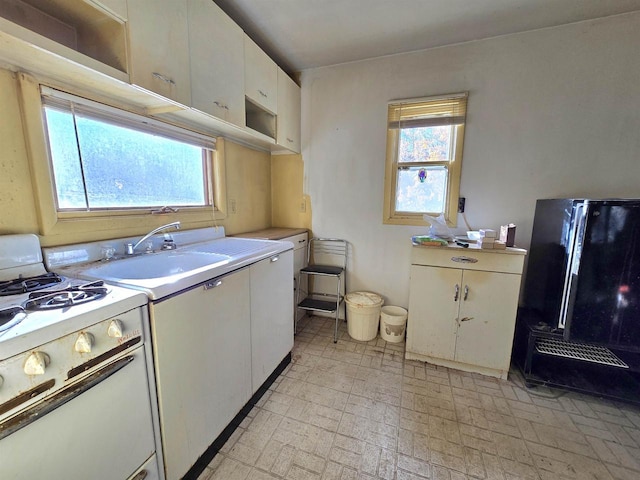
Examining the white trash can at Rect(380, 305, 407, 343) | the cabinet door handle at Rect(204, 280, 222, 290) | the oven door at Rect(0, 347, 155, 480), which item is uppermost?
the cabinet door handle at Rect(204, 280, 222, 290)

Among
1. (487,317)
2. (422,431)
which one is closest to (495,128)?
(487,317)

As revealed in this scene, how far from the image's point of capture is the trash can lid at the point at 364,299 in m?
2.30

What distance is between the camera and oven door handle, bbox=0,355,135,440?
23.4 inches

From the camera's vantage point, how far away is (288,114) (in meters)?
2.36

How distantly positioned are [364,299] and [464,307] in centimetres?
84

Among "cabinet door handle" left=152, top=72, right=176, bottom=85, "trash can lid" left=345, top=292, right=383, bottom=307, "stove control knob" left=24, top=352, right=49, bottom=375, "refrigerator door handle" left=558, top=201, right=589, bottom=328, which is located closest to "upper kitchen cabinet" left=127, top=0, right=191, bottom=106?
"cabinet door handle" left=152, top=72, right=176, bottom=85

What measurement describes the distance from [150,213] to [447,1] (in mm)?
2258

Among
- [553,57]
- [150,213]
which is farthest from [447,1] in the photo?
[150,213]

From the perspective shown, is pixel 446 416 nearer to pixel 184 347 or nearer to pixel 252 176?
pixel 184 347

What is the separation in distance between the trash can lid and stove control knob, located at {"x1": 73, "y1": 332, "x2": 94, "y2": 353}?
6.14 ft

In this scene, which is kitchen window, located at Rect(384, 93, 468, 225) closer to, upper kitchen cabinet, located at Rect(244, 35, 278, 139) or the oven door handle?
upper kitchen cabinet, located at Rect(244, 35, 278, 139)

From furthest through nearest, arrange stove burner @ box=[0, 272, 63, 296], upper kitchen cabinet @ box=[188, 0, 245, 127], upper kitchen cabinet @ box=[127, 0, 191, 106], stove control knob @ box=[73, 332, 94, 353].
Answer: upper kitchen cabinet @ box=[188, 0, 245, 127] < upper kitchen cabinet @ box=[127, 0, 191, 106] < stove burner @ box=[0, 272, 63, 296] < stove control knob @ box=[73, 332, 94, 353]

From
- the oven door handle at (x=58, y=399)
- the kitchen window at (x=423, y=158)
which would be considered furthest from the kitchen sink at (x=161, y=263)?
the kitchen window at (x=423, y=158)

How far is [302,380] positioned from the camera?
5.94ft
